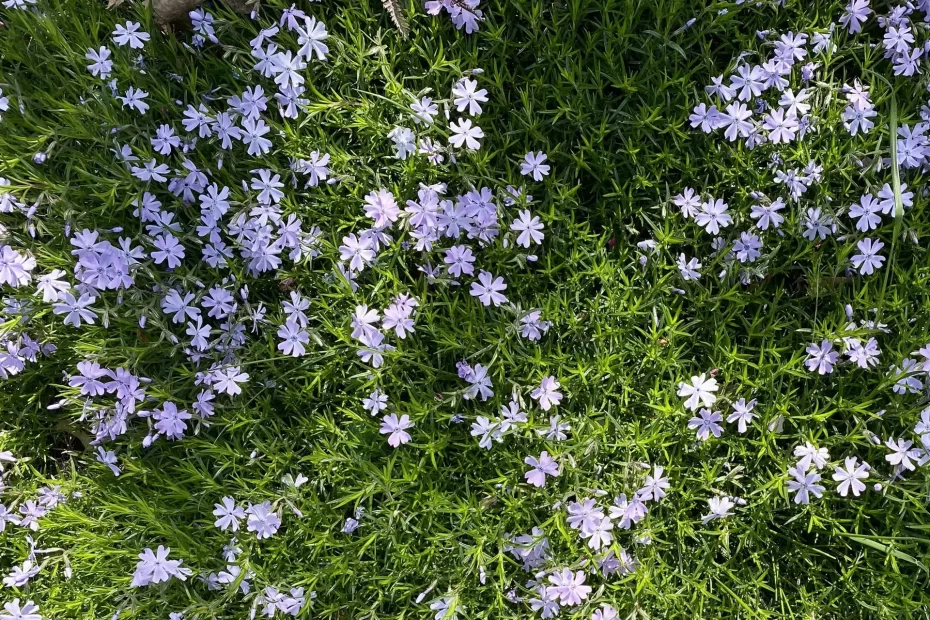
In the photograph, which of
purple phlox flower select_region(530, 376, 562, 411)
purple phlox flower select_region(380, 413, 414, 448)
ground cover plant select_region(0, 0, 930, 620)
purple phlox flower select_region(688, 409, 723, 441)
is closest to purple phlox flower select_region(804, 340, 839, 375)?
ground cover plant select_region(0, 0, 930, 620)

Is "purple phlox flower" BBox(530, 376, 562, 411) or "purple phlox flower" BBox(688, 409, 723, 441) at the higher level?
"purple phlox flower" BBox(530, 376, 562, 411)

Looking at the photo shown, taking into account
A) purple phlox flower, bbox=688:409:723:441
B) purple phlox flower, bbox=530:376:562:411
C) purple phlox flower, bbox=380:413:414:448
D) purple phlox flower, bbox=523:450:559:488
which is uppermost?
purple phlox flower, bbox=530:376:562:411

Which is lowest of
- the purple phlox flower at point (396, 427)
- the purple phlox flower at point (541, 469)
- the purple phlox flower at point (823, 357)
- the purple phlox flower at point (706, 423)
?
the purple phlox flower at point (541, 469)

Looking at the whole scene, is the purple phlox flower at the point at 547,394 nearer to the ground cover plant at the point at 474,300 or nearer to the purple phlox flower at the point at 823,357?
the ground cover plant at the point at 474,300

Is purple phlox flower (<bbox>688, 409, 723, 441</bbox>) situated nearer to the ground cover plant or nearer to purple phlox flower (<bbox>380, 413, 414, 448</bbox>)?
the ground cover plant

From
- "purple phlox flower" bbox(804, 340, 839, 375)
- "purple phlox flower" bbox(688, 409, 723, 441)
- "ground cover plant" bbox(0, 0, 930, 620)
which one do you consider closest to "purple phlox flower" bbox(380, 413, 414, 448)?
"ground cover plant" bbox(0, 0, 930, 620)

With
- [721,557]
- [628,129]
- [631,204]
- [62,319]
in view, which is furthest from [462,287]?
[62,319]

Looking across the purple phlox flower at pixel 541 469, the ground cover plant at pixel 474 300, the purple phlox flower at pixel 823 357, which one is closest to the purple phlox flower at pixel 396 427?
the ground cover plant at pixel 474 300

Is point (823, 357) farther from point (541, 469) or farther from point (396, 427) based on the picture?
point (396, 427)
